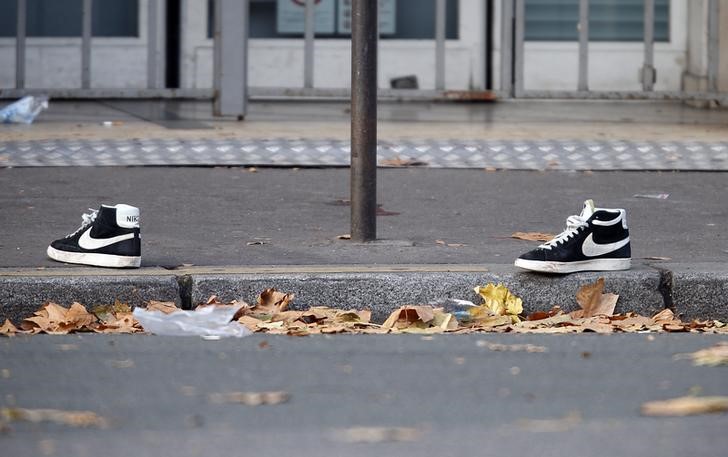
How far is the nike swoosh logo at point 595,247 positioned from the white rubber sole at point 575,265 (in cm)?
3

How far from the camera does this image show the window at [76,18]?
13.8 meters

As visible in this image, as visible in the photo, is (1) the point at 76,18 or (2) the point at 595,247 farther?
(1) the point at 76,18

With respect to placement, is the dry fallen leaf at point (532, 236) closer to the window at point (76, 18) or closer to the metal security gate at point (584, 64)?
the metal security gate at point (584, 64)

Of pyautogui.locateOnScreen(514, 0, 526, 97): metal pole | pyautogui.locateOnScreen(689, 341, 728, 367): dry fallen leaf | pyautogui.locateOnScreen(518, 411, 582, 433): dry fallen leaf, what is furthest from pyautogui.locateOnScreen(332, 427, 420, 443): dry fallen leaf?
pyautogui.locateOnScreen(514, 0, 526, 97): metal pole

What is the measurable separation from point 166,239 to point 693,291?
2.21 meters

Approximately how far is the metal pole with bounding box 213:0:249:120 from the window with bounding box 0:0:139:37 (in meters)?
3.91

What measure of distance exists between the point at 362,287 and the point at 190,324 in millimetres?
712

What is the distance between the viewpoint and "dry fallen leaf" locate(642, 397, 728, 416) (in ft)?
10.7

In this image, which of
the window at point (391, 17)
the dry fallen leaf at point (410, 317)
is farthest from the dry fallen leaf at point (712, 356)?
the window at point (391, 17)

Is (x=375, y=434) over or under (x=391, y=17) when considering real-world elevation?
under

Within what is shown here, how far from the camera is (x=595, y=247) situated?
15.8ft

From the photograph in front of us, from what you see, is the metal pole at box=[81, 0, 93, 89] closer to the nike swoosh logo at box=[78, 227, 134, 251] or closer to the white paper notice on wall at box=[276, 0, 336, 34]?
the white paper notice on wall at box=[276, 0, 336, 34]

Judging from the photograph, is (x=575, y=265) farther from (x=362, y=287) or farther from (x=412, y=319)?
(x=362, y=287)

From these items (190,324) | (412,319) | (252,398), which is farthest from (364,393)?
(412,319)
